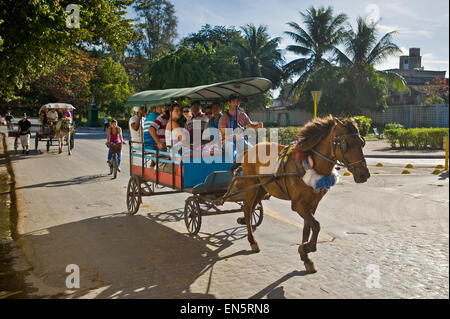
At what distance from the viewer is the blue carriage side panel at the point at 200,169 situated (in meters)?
7.64

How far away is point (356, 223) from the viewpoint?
8.23 metres

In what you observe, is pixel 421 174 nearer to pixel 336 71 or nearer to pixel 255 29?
pixel 336 71

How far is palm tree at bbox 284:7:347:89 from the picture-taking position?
38.8 metres

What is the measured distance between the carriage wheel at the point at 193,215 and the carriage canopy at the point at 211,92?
6.28 ft

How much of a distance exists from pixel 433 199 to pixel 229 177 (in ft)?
18.6

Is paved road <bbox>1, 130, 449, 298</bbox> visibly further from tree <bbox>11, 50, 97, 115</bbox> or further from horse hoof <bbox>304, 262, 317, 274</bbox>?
tree <bbox>11, 50, 97, 115</bbox>

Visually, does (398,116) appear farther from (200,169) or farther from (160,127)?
(200,169)

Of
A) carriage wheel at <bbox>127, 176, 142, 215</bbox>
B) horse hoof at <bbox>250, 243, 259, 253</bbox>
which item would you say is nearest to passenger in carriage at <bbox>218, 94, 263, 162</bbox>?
horse hoof at <bbox>250, 243, 259, 253</bbox>

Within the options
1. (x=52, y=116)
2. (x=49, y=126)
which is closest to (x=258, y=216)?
(x=49, y=126)

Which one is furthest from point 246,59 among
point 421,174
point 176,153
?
point 176,153

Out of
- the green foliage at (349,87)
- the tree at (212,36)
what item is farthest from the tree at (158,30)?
the green foliage at (349,87)

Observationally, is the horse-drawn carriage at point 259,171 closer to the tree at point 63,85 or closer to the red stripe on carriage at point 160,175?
the red stripe on carriage at point 160,175

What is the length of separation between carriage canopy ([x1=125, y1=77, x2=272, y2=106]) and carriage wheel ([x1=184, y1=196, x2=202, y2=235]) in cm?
191

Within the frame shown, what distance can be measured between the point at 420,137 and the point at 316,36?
19357 millimetres
